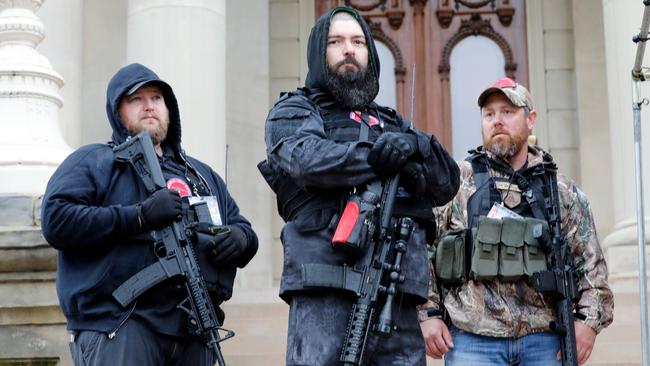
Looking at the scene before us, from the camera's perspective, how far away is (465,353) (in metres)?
5.27

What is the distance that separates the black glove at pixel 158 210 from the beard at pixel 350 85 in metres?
0.79

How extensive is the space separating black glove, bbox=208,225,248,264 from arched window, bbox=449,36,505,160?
298 inches

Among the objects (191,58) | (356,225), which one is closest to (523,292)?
(356,225)

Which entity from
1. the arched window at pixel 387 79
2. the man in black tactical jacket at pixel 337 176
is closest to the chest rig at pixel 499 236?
the man in black tactical jacket at pixel 337 176

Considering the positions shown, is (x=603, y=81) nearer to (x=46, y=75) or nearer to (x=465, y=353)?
(x=46, y=75)

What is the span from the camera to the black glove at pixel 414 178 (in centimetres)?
446

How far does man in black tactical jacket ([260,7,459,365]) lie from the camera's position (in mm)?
4426

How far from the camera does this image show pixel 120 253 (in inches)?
194

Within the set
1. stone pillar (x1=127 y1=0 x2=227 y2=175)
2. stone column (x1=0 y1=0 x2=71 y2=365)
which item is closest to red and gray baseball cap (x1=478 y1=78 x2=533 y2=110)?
stone column (x1=0 y1=0 x2=71 y2=365)

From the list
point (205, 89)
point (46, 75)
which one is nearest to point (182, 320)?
point (46, 75)

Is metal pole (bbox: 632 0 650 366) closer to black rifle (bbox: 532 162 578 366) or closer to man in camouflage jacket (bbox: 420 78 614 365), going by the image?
man in camouflage jacket (bbox: 420 78 614 365)

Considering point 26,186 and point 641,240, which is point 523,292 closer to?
point 641,240

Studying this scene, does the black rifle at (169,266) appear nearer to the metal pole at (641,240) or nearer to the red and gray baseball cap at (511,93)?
the red and gray baseball cap at (511,93)

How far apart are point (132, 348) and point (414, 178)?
4.26 feet
